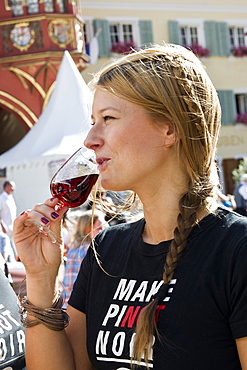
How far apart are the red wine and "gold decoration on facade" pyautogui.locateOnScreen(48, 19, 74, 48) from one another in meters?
13.3

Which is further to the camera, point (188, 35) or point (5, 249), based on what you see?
point (188, 35)

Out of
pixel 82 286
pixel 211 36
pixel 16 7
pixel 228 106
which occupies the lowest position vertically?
pixel 228 106

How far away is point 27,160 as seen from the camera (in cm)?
1012

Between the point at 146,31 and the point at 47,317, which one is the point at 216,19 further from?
the point at 47,317

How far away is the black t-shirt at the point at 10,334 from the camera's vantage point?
7.14 feet

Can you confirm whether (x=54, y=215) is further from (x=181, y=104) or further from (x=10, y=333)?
(x=181, y=104)

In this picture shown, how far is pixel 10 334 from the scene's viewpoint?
2215 mm

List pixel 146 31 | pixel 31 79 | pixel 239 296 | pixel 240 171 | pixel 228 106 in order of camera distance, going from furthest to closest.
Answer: pixel 228 106 < pixel 146 31 < pixel 240 171 < pixel 31 79 < pixel 239 296

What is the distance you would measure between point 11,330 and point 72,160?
0.57 m

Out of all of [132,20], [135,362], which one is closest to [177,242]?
[135,362]

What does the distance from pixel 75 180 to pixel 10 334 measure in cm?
52

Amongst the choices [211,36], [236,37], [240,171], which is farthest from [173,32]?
[240,171]

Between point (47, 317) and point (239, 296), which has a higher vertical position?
point (239, 296)

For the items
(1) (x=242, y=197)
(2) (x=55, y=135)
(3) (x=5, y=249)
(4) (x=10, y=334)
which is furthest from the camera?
(1) (x=242, y=197)
